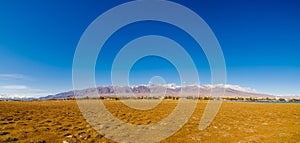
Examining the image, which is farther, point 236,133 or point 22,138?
point 236,133

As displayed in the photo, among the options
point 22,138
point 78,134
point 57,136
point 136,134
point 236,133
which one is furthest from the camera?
point 236,133

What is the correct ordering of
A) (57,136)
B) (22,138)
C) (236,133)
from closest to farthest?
(22,138), (57,136), (236,133)

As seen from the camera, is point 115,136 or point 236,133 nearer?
point 115,136

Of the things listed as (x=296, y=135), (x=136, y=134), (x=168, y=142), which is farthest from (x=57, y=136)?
(x=296, y=135)

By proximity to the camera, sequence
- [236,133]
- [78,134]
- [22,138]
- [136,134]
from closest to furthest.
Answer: [22,138] < [78,134] < [136,134] < [236,133]

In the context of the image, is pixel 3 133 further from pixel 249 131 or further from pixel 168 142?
pixel 249 131

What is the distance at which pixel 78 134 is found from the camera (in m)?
Result: 17.1

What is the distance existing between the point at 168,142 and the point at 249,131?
9.62 meters

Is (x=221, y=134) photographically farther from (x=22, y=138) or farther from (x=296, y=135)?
(x=22, y=138)

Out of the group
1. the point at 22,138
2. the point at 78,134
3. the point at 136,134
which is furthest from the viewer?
the point at 136,134

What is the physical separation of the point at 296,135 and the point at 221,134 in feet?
21.2

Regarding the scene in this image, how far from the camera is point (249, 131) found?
68.6 feet

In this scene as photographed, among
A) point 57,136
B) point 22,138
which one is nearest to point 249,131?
point 57,136

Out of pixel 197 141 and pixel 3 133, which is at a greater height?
pixel 3 133
